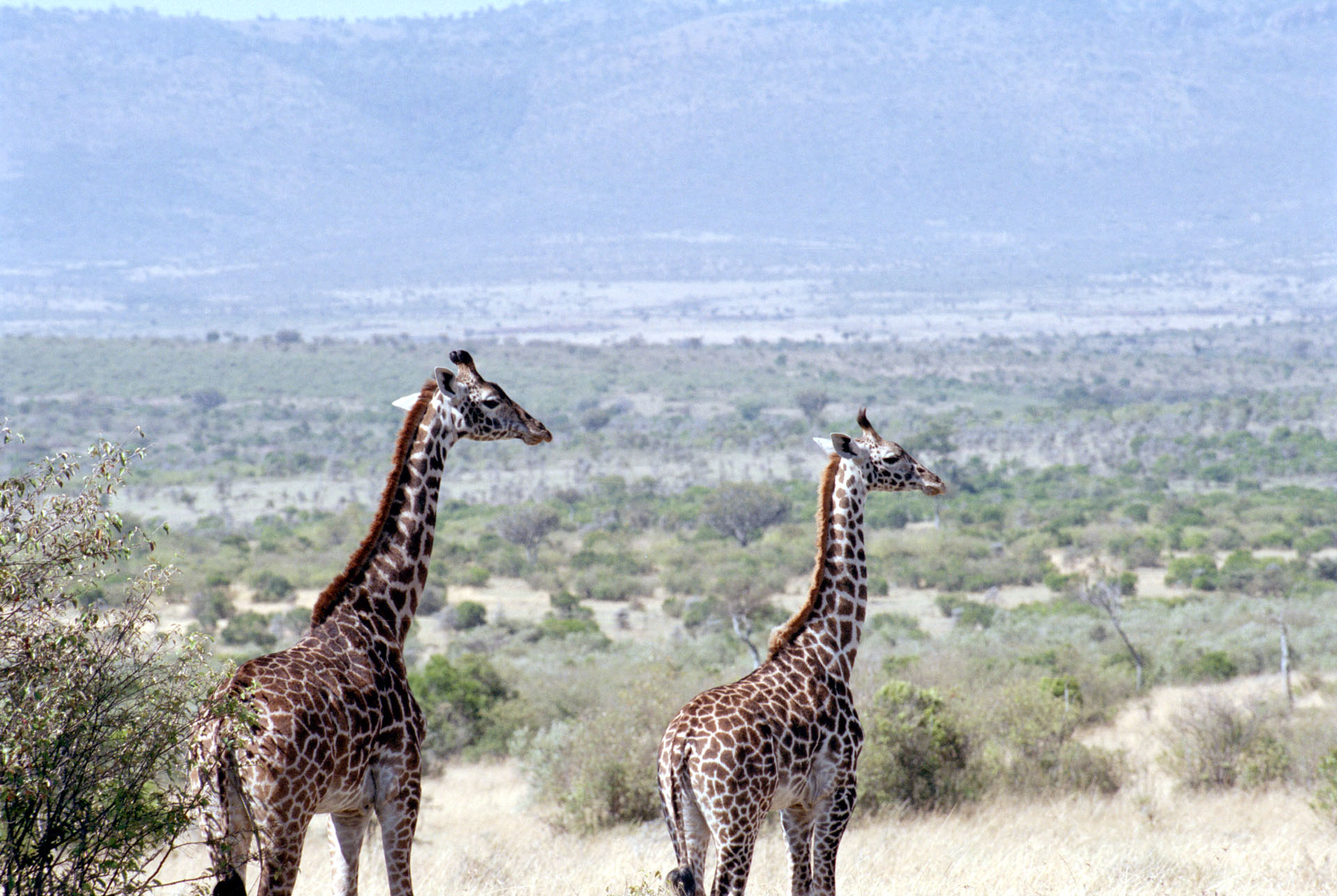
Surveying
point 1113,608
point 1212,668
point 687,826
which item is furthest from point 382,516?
point 1113,608

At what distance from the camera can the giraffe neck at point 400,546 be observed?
6.18 metres

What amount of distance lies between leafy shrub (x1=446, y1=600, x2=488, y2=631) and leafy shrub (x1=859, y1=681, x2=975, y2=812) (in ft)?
53.7

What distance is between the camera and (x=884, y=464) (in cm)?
727

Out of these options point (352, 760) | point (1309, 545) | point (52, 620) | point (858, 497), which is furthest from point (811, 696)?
point (1309, 545)

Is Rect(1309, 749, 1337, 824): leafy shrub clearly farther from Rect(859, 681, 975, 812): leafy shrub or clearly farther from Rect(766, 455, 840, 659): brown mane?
Rect(766, 455, 840, 659): brown mane

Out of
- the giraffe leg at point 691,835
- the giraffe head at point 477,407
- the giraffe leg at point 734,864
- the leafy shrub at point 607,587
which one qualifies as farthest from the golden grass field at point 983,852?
the leafy shrub at point 607,587

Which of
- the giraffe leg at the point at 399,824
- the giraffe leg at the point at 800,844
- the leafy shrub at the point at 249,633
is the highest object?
the giraffe leg at the point at 399,824

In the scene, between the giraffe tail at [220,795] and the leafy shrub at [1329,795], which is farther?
the leafy shrub at [1329,795]

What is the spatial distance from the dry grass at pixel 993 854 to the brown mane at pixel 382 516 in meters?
1.88

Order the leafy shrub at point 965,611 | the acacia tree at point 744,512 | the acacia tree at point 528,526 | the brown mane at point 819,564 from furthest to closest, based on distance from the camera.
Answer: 1. the acacia tree at point 744,512
2. the acacia tree at point 528,526
3. the leafy shrub at point 965,611
4. the brown mane at point 819,564

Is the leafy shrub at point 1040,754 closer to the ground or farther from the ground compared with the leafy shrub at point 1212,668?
farther from the ground

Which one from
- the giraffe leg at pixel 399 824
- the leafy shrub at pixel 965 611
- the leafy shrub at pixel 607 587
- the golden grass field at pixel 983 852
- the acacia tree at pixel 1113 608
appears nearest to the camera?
the giraffe leg at pixel 399 824

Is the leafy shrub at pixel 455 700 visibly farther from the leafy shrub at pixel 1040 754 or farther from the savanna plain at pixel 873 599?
the leafy shrub at pixel 1040 754

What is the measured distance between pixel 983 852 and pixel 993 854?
0.30ft
